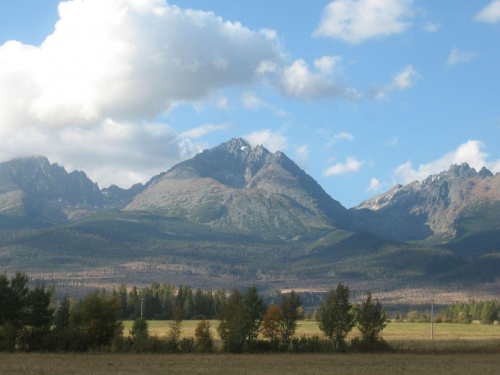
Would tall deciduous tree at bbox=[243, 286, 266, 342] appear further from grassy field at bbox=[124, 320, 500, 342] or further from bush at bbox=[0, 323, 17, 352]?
bush at bbox=[0, 323, 17, 352]

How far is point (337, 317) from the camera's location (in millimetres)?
102062

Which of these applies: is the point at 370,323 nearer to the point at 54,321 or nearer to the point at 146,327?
the point at 146,327

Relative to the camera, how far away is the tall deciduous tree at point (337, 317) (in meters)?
101

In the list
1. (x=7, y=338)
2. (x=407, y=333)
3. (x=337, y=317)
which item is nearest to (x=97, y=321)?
(x=7, y=338)

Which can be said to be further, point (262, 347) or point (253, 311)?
point (253, 311)

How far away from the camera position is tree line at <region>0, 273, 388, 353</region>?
3450 inches

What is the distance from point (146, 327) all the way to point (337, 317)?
3191 centimetres

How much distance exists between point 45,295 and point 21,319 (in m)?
4.99

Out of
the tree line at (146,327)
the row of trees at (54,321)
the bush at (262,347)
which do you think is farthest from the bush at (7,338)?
the bush at (262,347)
